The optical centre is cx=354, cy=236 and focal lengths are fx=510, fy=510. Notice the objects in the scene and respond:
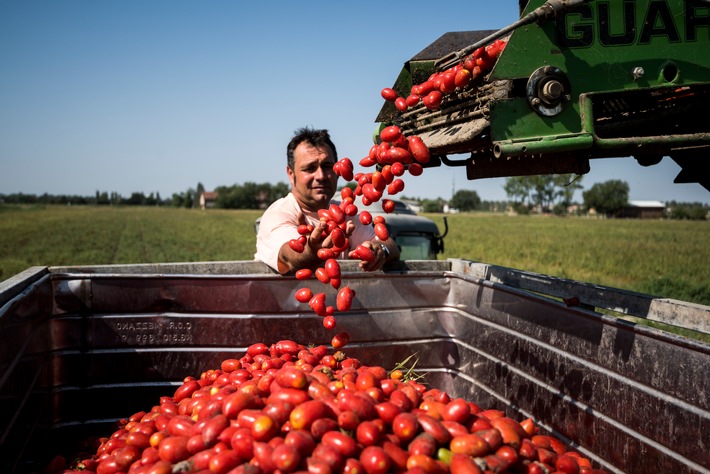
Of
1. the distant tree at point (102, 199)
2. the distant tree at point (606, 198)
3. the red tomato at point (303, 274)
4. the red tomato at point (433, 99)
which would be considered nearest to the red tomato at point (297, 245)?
the red tomato at point (303, 274)

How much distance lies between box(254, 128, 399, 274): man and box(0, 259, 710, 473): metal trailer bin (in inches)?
7.7

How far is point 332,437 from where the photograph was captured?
1.91m

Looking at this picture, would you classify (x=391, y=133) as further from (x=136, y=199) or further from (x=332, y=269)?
(x=136, y=199)

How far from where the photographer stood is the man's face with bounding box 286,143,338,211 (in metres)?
4.09

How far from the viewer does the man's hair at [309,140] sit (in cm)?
417

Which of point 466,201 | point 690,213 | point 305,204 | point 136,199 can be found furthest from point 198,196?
point 305,204

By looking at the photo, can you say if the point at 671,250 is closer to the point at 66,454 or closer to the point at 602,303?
the point at 602,303

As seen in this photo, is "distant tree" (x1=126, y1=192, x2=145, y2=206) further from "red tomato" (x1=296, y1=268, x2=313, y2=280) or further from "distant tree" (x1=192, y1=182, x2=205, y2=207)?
"red tomato" (x1=296, y1=268, x2=313, y2=280)

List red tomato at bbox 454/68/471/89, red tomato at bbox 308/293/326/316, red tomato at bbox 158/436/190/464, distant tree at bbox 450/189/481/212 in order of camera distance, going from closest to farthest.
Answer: red tomato at bbox 158/436/190/464 → red tomato at bbox 454/68/471/89 → red tomato at bbox 308/293/326/316 → distant tree at bbox 450/189/481/212

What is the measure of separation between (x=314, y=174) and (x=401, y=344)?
1.50 meters

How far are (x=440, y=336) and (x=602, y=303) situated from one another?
122 cm

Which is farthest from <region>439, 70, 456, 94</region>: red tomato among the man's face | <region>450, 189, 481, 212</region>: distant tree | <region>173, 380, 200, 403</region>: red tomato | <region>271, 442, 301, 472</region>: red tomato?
<region>450, 189, 481, 212</region>: distant tree

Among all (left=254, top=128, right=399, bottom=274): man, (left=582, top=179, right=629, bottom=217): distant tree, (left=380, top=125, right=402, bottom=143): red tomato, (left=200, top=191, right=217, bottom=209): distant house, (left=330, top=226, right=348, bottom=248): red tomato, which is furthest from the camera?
(left=200, top=191, right=217, bottom=209): distant house

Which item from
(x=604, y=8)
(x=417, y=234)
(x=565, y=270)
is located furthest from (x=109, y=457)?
(x=565, y=270)
